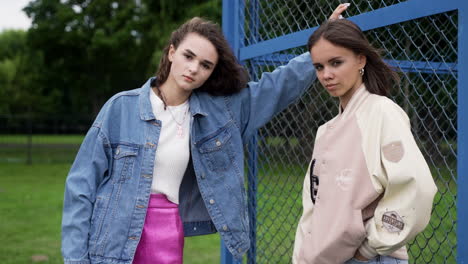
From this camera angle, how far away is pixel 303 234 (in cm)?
175

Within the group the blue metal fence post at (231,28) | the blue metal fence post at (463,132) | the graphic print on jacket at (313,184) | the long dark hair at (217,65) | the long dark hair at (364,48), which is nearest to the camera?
the blue metal fence post at (463,132)

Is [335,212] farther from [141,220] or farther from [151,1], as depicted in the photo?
[151,1]

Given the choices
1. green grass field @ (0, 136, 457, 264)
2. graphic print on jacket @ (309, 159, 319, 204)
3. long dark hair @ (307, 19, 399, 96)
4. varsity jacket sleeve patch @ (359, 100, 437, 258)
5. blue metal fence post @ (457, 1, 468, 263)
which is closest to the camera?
varsity jacket sleeve patch @ (359, 100, 437, 258)

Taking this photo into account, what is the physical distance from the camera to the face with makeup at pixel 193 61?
211cm

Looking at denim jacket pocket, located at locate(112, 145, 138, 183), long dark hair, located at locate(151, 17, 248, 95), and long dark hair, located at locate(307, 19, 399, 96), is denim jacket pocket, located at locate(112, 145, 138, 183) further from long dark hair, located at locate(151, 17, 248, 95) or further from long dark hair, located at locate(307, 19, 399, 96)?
long dark hair, located at locate(307, 19, 399, 96)

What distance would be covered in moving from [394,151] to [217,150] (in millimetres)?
938

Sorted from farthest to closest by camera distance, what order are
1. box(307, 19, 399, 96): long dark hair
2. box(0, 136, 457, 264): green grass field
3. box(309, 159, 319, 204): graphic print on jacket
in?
box(0, 136, 457, 264): green grass field, box(309, 159, 319, 204): graphic print on jacket, box(307, 19, 399, 96): long dark hair

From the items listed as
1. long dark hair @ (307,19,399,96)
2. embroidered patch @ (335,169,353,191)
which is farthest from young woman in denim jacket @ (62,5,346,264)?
embroidered patch @ (335,169,353,191)

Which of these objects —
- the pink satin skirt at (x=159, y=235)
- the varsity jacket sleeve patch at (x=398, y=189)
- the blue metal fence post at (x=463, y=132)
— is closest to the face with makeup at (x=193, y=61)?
the pink satin skirt at (x=159, y=235)

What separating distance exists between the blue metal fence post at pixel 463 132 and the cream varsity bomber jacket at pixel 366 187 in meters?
0.18

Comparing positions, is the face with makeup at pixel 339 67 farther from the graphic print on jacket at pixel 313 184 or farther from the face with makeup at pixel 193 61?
the face with makeup at pixel 193 61

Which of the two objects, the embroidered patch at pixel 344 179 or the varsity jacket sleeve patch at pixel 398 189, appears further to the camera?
the embroidered patch at pixel 344 179

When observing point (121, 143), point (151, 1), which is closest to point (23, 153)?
point (151, 1)

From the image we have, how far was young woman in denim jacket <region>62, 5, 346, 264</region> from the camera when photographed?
2.08m
